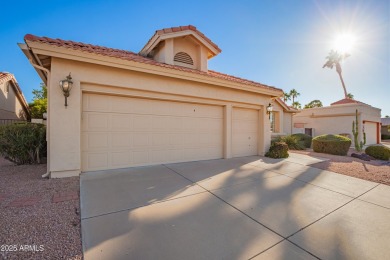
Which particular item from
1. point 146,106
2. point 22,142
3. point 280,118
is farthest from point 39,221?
point 280,118

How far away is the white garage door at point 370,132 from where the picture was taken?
17.9m

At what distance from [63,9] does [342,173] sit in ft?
37.1

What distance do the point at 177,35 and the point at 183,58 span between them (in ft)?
3.34

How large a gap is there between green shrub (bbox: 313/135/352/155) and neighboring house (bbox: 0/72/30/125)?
69.4ft

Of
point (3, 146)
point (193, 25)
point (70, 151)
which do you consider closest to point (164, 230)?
point (70, 151)

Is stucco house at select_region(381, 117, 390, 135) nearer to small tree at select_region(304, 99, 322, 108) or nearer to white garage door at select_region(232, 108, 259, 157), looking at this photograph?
small tree at select_region(304, 99, 322, 108)

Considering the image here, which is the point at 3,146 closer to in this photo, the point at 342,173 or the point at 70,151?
the point at 70,151

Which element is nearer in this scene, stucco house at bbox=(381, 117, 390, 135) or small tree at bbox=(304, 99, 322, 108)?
stucco house at bbox=(381, 117, 390, 135)

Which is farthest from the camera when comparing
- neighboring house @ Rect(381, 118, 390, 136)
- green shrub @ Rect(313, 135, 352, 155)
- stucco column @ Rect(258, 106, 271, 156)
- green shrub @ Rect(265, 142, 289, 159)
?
neighboring house @ Rect(381, 118, 390, 136)

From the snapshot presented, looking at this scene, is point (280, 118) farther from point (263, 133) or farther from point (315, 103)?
point (315, 103)

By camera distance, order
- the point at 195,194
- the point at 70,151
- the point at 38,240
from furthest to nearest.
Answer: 1. the point at 70,151
2. the point at 195,194
3. the point at 38,240

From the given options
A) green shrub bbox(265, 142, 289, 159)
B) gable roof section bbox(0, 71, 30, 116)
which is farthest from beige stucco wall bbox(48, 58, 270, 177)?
gable roof section bbox(0, 71, 30, 116)

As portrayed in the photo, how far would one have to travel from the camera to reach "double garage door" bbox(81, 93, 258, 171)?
517cm

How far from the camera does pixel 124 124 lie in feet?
18.3
